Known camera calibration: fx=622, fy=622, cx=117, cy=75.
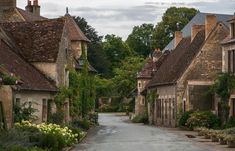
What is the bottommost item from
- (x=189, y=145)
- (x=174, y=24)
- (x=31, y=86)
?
(x=189, y=145)

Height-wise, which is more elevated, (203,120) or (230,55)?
(230,55)

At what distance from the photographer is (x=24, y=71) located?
36562mm

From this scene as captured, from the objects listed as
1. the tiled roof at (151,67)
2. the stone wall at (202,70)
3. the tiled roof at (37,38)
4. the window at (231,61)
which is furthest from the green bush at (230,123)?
the tiled roof at (151,67)

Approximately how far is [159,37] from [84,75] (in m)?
63.3

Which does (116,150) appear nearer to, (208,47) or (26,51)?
(26,51)

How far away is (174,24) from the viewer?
11062 centimetres

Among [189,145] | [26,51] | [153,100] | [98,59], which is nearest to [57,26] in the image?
[26,51]

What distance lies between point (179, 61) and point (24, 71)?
25903mm

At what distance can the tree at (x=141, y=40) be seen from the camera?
135375 mm

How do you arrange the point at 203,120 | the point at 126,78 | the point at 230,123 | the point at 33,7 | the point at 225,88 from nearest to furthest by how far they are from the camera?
the point at 230,123, the point at 225,88, the point at 203,120, the point at 33,7, the point at 126,78

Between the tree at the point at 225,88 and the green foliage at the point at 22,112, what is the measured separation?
58.2 ft

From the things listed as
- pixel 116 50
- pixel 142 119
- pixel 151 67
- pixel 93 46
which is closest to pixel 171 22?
pixel 93 46

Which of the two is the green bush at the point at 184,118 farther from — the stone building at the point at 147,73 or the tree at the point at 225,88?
the stone building at the point at 147,73

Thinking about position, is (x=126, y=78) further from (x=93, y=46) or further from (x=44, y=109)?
(x=44, y=109)
